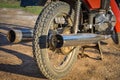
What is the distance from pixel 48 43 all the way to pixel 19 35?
0.59 m

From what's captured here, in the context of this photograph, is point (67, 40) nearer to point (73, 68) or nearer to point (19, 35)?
point (19, 35)

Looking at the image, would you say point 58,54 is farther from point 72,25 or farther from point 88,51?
point 88,51

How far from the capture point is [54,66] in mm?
Answer: 4988

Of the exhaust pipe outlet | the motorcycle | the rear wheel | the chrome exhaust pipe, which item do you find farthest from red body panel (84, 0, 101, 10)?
the exhaust pipe outlet

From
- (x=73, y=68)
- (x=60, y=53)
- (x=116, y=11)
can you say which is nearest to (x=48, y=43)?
(x=60, y=53)

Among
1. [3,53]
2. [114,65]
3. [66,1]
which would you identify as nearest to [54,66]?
[66,1]

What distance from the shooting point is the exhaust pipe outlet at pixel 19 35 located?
484 centimetres

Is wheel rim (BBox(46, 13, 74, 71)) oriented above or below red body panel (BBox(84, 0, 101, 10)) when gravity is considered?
below

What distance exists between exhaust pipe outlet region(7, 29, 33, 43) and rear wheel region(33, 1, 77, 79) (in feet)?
1.03

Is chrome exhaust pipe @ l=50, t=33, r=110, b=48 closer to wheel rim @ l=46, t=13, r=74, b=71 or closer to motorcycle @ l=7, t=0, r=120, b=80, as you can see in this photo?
motorcycle @ l=7, t=0, r=120, b=80

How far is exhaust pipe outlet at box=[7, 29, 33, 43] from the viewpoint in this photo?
4.84 metres

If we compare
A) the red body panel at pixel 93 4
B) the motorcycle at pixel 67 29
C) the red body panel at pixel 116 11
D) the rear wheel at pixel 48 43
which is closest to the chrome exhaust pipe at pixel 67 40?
the motorcycle at pixel 67 29

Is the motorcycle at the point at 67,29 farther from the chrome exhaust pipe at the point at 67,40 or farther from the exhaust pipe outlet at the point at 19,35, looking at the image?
the exhaust pipe outlet at the point at 19,35

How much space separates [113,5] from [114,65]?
3.83 ft
